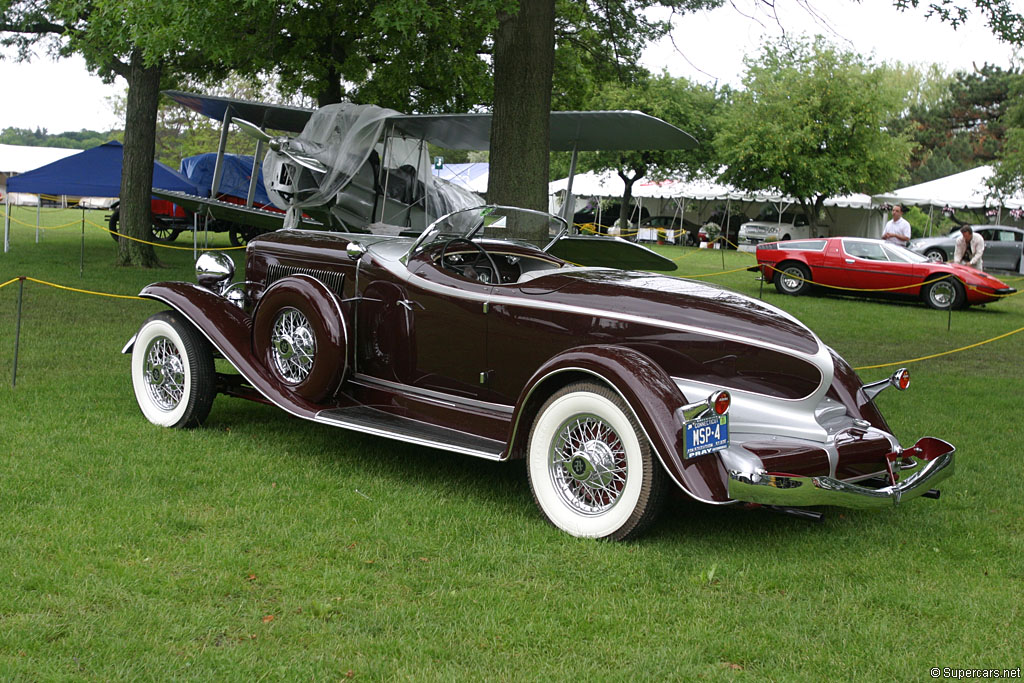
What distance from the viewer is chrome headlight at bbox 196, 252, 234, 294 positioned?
6.83 m

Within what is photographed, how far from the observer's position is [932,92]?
64625 mm

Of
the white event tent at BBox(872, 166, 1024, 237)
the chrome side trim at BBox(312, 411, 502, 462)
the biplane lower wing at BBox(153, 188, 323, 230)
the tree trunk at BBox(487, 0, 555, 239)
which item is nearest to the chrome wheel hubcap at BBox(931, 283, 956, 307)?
the tree trunk at BBox(487, 0, 555, 239)

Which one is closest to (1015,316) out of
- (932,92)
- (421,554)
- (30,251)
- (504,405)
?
(504,405)

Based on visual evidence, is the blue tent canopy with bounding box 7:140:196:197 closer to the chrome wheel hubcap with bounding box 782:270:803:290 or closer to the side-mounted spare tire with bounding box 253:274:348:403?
the chrome wheel hubcap with bounding box 782:270:803:290

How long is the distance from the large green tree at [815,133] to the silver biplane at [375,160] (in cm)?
1997

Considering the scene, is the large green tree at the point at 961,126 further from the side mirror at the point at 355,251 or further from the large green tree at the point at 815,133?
the side mirror at the point at 355,251

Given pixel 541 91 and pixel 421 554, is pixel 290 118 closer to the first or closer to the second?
pixel 541 91

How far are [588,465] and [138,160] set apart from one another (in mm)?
14811

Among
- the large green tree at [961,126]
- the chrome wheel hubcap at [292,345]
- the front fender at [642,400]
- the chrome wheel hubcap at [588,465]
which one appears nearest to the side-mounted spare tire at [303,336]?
the chrome wheel hubcap at [292,345]

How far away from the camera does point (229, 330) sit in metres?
6.02

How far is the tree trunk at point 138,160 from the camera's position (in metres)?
16.4

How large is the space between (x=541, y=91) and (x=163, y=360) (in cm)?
436

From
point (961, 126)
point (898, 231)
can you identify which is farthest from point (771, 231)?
point (961, 126)

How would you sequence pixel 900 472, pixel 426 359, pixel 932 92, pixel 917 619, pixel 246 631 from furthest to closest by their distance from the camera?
1. pixel 932 92
2. pixel 426 359
3. pixel 900 472
4. pixel 917 619
5. pixel 246 631
